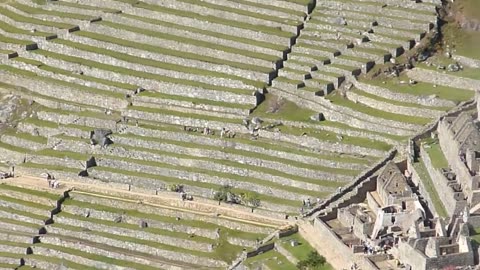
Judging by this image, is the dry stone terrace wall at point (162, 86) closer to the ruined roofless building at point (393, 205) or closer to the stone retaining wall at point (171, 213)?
the stone retaining wall at point (171, 213)

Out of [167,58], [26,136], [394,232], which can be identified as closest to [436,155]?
[394,232]

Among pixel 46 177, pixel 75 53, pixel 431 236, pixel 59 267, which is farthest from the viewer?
pixel 75 53

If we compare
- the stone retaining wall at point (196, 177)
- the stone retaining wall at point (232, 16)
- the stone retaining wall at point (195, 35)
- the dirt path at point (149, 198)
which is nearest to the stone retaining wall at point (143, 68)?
the stone retaining wall at point (195, 35)

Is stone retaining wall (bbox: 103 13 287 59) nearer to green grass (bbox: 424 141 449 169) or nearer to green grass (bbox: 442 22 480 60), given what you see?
green grass (bbox: 442 22 480 60)

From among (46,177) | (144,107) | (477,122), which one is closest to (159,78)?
(144,107)

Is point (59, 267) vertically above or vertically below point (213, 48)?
below

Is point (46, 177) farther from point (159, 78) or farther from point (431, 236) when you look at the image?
point (431, 236)

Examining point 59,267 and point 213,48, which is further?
point 213,48

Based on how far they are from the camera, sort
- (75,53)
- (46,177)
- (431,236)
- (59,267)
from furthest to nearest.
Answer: (75,53) < (46,177) < (59,267) < (431,236)
